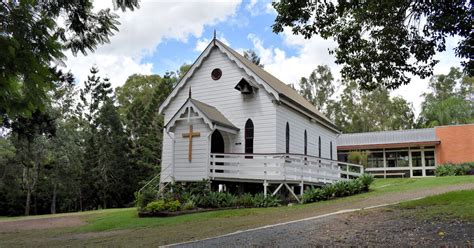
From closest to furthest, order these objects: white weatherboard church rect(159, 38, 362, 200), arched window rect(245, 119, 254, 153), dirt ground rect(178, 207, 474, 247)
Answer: dirt ground rect(178, 207, 474, 247) < white weatherboard church rect(159, 38, 362, 200) < arched window rect(245, 119, 254, 153)

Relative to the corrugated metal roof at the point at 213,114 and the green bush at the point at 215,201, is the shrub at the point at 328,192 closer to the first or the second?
the green bush at the point at 215,201

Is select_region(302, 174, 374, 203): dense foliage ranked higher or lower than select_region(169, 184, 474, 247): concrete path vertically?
higher

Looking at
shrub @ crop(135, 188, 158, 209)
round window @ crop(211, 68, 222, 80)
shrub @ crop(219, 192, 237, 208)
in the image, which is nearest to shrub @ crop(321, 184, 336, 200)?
shrub @ crop(219, 192, 237, 208)

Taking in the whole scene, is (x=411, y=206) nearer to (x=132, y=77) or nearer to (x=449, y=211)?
(x=449, y=211)

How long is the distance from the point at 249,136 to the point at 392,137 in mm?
23820

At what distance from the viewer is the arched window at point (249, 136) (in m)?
22.0

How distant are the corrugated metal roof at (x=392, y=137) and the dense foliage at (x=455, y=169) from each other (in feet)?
16.0

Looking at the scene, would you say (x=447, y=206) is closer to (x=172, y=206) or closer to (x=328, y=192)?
(x=328, y=192)

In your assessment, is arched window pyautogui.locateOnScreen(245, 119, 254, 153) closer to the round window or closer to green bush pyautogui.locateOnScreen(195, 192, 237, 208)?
the round window

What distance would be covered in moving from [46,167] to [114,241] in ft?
104

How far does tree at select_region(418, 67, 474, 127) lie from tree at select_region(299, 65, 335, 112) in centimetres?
1460

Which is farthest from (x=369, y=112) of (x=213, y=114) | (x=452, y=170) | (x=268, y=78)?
(x=213, y=114)

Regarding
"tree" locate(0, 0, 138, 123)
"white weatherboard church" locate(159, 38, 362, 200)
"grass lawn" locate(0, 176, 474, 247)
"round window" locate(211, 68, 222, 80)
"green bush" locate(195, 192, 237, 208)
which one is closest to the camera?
"tree" locate(0, 0, 138, 123)

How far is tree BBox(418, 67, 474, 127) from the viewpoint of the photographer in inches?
2271
